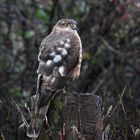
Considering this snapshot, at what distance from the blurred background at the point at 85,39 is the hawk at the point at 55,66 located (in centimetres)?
370

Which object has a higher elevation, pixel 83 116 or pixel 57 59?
pixel 57 59

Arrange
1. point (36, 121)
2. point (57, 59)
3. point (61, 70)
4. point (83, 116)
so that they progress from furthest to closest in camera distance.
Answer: point (57, 59) → point (61, 70) → point (36, 121) → point (83, 116)

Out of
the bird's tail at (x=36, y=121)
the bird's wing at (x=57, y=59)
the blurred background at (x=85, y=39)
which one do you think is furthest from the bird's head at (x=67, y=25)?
the blurred background at (x=85, y=39)

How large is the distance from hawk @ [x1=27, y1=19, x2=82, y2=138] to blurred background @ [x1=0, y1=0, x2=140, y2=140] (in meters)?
3.70

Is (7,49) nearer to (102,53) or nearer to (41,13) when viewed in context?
(41,13)

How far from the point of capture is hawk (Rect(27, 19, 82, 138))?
4916mm

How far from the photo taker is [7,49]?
34.8ft

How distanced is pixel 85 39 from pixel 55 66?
473cm

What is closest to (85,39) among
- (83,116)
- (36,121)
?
(36,121)

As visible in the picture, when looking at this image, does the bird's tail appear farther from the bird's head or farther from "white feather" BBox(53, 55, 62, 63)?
the bird's head

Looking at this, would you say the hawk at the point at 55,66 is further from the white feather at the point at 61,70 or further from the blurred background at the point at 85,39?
the blurred background at the point at 85,39

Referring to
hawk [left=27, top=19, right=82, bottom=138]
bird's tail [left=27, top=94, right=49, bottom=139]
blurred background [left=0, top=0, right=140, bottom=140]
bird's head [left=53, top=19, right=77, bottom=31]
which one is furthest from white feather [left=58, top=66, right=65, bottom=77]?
blurred background [left=0, top=0, right=140, bottom=140]

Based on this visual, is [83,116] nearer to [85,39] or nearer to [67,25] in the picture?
[67,25]

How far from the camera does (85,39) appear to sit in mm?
10180
